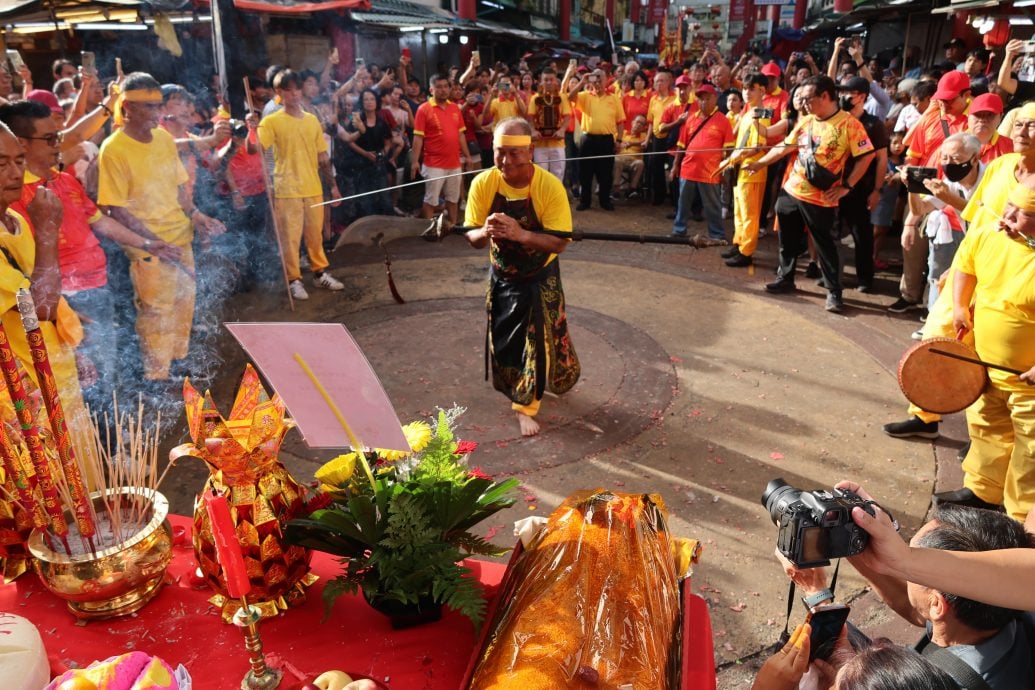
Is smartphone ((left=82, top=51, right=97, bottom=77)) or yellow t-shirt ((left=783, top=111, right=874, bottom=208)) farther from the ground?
smartphone ((left=82, top=51, right=97, bottom=77))

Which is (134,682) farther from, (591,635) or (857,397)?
(857,397)

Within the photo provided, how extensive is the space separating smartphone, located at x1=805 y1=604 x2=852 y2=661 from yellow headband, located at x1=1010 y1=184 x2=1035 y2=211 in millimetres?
2209

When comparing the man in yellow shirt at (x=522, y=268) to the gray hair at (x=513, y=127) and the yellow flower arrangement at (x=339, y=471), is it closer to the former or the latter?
the gray hair at (x=513, y=127)

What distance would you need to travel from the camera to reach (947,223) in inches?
202

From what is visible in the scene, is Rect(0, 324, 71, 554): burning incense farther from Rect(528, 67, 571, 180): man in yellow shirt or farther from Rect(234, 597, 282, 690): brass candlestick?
Rect(528, 67, 571, 180): man in yellow shirt

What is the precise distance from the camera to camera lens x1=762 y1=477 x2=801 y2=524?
150cm

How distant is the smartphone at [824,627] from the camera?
155 centimetres

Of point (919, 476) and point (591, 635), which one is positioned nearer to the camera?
point (591, 635)

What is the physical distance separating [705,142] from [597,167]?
2.61m

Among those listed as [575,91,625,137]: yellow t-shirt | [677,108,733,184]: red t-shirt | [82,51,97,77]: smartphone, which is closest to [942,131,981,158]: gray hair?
[677,108,733,184]: red t-shirt

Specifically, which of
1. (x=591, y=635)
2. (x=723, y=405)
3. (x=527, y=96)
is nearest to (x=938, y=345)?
(x=723, y=405)

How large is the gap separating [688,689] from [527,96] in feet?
34.7

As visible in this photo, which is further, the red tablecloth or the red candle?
the red tablecloth

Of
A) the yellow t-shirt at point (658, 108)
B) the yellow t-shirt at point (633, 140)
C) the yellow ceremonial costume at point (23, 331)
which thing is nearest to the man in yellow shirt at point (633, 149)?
the yellow t-shirt at point (633, 140)
